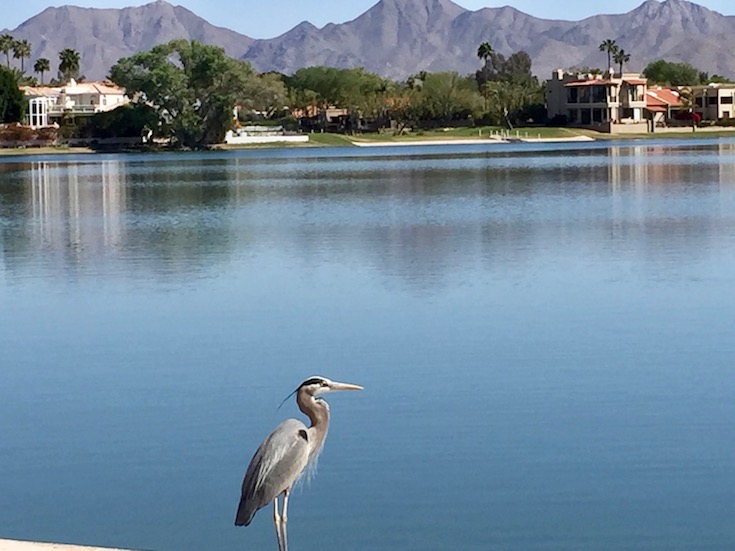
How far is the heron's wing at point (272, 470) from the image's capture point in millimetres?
8352

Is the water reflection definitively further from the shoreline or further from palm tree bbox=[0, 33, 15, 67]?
palm tree bbox=[0, 33, 15, 67]

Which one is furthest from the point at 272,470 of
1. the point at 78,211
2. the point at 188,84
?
the point at 188,84

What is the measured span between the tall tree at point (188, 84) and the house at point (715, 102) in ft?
177

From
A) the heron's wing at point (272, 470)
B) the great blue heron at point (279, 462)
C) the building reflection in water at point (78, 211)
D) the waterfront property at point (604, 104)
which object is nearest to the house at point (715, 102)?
the waterfront property at point (604, 104)

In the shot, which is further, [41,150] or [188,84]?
[41,150]

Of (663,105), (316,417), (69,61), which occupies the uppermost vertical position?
(69,61)

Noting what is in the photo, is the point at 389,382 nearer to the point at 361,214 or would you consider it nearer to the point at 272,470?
the point at 272,470

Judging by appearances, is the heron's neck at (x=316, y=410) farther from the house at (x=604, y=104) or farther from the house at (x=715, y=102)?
the house at (x=715, y=102)

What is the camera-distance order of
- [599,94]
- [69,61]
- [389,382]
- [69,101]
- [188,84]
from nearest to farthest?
1. [389,382]
2. [188,84]
3. [599,94]
4. [69,101]
5. [69,61]

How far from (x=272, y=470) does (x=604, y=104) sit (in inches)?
5232

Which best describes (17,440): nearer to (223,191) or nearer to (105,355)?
(105,355)

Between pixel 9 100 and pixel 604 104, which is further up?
pixel 9 100

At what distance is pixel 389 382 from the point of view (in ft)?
50.9

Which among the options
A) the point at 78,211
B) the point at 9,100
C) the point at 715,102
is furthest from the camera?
the point at 715,102
